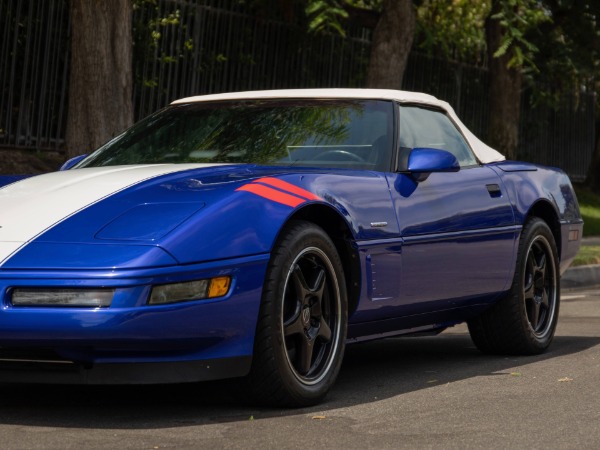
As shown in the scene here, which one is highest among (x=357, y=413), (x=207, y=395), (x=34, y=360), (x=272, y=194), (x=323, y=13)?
(x=323, y=13)

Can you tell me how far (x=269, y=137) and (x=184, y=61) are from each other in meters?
11.0

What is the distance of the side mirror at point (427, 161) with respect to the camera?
250 inches

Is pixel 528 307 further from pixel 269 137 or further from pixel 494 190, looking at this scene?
pixel 269 137

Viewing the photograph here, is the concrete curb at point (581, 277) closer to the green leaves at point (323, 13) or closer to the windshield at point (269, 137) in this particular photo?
the green leaves at point (323, 13)

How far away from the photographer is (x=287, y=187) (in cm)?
550

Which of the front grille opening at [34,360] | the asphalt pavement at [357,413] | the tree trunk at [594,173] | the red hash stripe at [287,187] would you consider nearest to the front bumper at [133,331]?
the front grille opening at [34,360]

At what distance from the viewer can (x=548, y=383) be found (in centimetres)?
642

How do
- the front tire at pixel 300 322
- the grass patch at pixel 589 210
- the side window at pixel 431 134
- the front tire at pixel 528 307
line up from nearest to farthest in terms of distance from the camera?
the front tire at pixel 300 322 < the side window at pixel 431 134 < the front tire at pixel 528 307 < the grass patch at pixel 589 210

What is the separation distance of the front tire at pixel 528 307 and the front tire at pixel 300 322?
1.95 metres

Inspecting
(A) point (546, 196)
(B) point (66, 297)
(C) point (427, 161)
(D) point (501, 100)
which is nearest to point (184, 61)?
(D) point (501, 100)

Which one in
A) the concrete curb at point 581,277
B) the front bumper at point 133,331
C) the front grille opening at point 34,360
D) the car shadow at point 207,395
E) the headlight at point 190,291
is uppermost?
the headlight at point 190,291

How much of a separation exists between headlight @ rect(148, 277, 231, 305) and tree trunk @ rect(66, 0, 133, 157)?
6811mm

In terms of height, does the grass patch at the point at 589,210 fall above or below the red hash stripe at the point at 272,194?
below

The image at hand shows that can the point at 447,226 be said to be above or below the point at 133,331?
above
